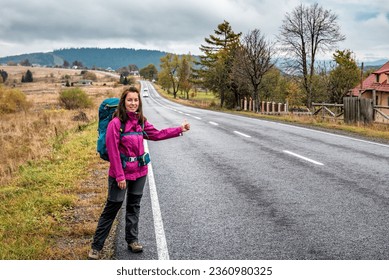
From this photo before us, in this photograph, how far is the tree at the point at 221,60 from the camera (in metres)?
48.9

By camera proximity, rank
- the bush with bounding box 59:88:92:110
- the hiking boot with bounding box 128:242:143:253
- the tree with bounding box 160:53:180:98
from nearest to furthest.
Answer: the hiking boot with bounding box 128:242:143:253
the bush with bounding box 59:88:92:110
the tree with bounding box 160:53:180:98

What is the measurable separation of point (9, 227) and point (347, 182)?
5777 millimetres

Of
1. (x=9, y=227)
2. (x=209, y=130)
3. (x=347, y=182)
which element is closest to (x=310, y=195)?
(x=347, y=182)

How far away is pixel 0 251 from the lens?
442 cm

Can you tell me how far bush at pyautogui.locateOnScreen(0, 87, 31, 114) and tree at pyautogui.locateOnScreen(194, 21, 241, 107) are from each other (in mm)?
22413

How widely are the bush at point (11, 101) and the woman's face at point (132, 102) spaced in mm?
38256

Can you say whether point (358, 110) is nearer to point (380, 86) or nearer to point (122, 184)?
point (122, 184)

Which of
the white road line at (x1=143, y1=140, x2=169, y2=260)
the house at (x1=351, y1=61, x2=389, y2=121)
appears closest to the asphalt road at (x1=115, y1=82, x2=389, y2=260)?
the white road line at (x1=143, y1=140, x2=169, y2=260)

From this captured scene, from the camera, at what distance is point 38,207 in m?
6.23

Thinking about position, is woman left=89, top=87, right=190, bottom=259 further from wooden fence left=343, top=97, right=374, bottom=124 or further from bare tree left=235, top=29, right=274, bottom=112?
bare tree left=235, top=29, right=274, bottom=112

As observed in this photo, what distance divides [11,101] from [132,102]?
3937 centimetres

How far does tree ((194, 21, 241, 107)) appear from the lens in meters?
48.9

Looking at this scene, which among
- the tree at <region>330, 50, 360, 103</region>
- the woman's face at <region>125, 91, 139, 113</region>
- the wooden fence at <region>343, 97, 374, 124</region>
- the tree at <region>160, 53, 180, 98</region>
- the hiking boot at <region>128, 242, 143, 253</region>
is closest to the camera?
the woman's face at <region>125, 91, 139, 113</region>

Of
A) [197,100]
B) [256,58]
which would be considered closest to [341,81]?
[256,58]
